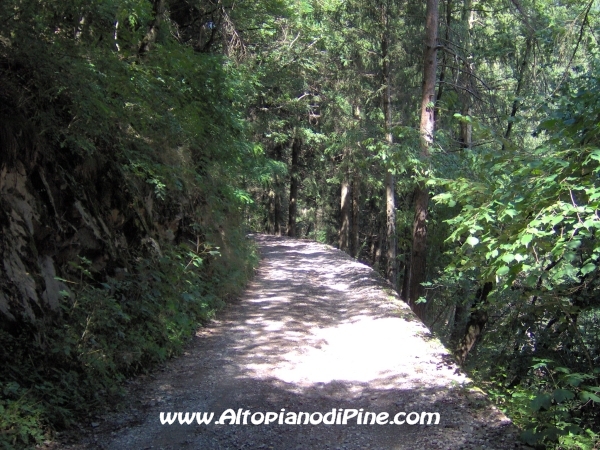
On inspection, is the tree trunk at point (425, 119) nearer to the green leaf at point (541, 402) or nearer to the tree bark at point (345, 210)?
the green leaf at point (541, 402)

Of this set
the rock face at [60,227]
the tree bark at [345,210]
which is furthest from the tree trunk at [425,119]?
the tree bark at [345,210]

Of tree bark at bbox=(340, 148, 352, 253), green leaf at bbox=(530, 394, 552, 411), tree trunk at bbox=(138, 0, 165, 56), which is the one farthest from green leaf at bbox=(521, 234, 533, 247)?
tree bark at bbox=(340, 148, 352, 253)

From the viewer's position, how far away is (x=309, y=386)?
6.54 meters

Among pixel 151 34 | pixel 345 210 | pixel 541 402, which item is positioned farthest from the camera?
pixel 345 210

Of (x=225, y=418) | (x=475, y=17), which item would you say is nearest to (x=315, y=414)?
(x=225, y=418)

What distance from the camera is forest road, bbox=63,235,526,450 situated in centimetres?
500

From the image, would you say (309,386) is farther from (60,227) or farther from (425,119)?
(425,119)

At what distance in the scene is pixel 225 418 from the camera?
5461mm

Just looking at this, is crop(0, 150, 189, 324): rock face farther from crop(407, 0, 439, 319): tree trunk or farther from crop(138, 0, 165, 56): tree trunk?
crop(407, 0, 439, 319): tree trunk

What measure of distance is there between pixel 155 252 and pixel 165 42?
4.76 metres

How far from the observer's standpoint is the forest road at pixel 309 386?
16.4 ft

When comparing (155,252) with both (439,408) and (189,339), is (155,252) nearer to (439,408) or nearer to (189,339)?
(189,339)

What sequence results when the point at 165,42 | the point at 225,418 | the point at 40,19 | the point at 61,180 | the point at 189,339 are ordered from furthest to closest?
the point at 165,42 < the point at 189,339 < the point at 61,180 < the point at 40,19 < the point at 225,418

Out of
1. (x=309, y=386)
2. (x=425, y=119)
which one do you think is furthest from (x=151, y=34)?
(x=309, y=386)
